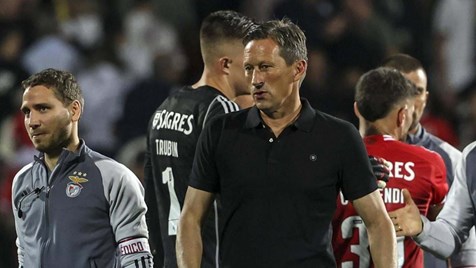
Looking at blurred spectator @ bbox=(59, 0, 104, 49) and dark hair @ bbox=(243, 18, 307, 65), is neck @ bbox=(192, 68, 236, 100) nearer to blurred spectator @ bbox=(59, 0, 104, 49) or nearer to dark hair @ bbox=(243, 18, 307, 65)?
dark hair @ bbox=(243, 18, 307, 65)

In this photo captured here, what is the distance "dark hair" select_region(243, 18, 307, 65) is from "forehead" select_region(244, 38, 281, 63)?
0.7 inches

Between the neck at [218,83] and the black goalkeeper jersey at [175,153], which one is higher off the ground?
the neck at [218,83]

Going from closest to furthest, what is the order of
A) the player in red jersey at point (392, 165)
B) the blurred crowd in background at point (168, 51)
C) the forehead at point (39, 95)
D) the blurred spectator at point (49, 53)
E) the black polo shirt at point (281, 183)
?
the black polo shirt at point (281, 183) → the forehead at point (39, 95) → the player in red jersey at point (392, 165) → the blurred crowd in background at point (168, 51) → the blurred spectator at point (49, 53)

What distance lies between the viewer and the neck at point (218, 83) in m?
6.16

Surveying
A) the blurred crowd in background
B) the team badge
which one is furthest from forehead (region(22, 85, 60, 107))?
the blurred crowd in background

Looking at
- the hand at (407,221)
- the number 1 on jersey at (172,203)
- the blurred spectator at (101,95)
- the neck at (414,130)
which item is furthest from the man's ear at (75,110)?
the blurred spectator at (101,95)

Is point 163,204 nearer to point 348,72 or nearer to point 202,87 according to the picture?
point 202,87

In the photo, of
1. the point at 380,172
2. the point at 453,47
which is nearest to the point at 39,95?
the point at 380,172

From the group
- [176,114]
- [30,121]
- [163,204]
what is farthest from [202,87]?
[30,121]

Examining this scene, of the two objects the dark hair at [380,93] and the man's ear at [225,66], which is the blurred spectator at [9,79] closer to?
the man's ear at [225,66]

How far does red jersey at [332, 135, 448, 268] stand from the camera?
5.57m

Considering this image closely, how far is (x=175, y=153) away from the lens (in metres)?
6.04

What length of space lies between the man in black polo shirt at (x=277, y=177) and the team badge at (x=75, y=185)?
578 mm

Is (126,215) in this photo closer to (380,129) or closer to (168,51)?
(380,129)
